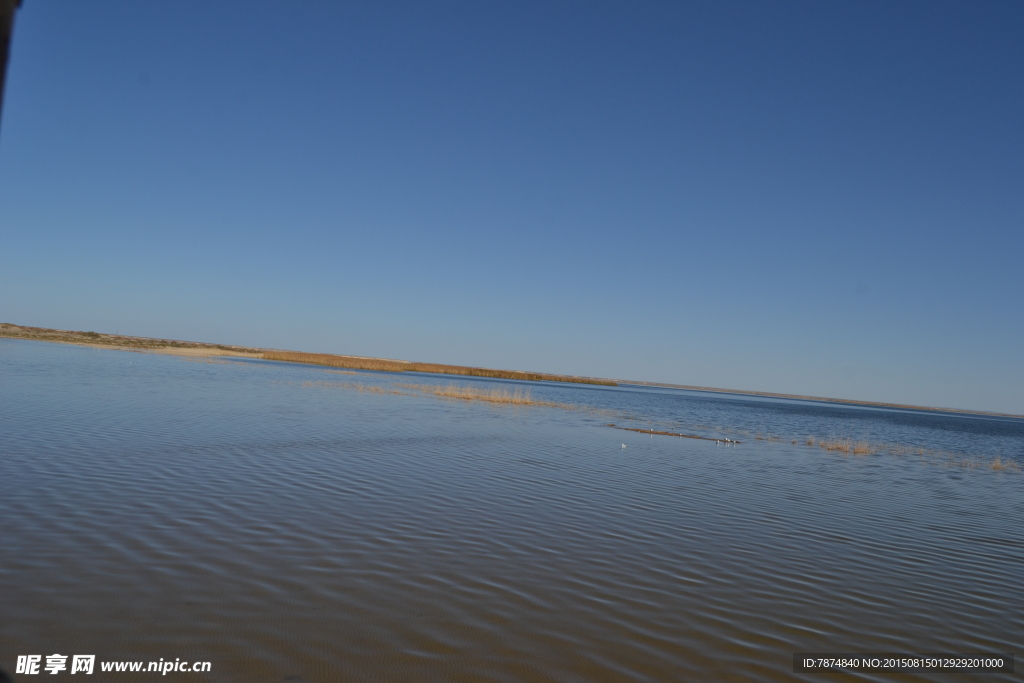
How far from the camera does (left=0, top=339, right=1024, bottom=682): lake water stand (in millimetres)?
5105

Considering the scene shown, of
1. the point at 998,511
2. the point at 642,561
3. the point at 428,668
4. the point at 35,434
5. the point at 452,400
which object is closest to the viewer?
the point at 428,668

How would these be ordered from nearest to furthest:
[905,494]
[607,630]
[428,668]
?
[428,668]
[607,630]
[905,494]

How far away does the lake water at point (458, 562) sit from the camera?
5.11m

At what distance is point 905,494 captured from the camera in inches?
655

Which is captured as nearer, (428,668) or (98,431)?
(428,668)

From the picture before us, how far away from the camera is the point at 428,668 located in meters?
4.79

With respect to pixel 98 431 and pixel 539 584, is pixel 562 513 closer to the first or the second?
pixel 539 584

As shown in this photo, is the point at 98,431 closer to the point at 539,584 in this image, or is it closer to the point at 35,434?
the point at 35,434

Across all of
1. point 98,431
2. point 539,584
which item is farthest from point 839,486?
point 98,431

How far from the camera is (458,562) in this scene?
7.59 metres

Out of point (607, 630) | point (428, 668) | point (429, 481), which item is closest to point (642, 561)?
point (607, 630)

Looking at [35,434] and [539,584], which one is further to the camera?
[35,434]

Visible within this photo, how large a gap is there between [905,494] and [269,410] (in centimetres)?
2261

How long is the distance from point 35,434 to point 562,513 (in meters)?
12.6
